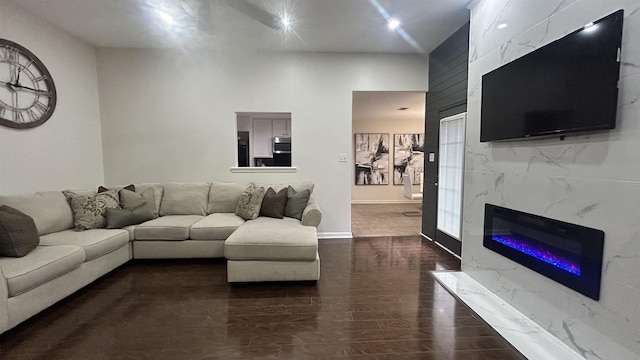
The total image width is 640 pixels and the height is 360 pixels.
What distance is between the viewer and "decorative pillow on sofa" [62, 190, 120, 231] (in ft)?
9.75

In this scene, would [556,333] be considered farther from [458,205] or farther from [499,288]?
[458,205]

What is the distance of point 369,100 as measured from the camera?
529 centimetres

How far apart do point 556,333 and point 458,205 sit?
181 centimetres

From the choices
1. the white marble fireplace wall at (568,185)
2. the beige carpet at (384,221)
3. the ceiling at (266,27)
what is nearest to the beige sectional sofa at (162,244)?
the beige carpet at (384,221)

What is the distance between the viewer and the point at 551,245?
1847 millimetres

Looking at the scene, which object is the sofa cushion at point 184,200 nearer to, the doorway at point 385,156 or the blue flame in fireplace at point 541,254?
the blue flame in fireplace at point 541,254

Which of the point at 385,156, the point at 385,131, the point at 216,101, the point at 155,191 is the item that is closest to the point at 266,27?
the point at 216,101

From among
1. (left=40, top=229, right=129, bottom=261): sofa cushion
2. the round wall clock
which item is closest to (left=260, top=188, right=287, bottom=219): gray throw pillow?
(left=40, top=229, right=129, bottom=261): sofa cushion

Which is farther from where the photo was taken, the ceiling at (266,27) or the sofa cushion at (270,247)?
the ceiling at (266,27)

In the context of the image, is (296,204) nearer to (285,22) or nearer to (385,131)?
(285,22)

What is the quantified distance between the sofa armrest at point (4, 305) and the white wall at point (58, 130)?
5.24 ft

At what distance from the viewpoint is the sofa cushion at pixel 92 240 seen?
2.53 m

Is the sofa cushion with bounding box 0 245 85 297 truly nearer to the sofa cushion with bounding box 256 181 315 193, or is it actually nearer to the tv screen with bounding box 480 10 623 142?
the sofa cushion with bounding box 256 181 315 193

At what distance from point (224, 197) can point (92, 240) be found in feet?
4.99
